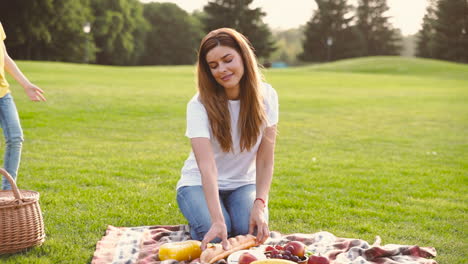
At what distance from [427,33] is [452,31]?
16.1ft

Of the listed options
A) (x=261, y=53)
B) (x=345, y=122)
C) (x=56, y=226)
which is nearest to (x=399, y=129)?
(x=345, y=122)

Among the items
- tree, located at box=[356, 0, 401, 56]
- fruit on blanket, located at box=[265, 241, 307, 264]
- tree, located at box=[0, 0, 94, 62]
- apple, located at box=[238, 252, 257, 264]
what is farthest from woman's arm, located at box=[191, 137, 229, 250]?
tree, located at box=[356, 0, 401, 56]

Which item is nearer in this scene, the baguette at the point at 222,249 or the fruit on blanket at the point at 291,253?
the fruit on blanket at the point at 291,253

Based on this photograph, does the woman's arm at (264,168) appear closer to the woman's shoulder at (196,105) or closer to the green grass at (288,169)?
the woman's shoulder at (196,105)

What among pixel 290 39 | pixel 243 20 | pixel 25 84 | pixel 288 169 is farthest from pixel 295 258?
pixel 290 39

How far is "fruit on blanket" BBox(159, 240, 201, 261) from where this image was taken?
3457 millimetres

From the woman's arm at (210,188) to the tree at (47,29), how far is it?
137 ft

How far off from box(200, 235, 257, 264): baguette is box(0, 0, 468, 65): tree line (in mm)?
48074

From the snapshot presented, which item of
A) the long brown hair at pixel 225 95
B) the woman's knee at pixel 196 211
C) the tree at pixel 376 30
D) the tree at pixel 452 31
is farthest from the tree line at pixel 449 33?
the woman's knee at pixel 196 211

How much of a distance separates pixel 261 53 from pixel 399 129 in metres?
54.0

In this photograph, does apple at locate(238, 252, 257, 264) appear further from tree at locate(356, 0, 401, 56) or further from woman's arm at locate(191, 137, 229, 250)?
tree at locate(356, 0, 401, 56)

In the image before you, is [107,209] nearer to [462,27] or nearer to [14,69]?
[14,69]

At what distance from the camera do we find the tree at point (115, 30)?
55594 millimetres

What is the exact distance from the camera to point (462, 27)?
61656mm
